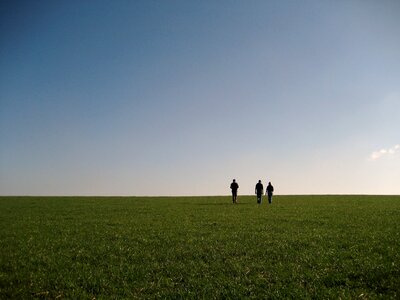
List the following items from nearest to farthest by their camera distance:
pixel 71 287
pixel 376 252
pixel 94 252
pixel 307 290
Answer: pixel 307 290 → pixel 71 287 → pixel 376 252 → pixel 94 252

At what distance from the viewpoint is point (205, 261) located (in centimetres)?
1522

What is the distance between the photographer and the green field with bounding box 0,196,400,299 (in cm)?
1184

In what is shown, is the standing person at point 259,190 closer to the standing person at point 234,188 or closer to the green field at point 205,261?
the standing person at point 234,188

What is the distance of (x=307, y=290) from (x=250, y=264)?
10.4 ft

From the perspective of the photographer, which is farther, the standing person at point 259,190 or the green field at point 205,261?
the standing person at point 259,190

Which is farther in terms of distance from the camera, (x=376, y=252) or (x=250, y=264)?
(x=376, y=252)

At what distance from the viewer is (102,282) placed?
12.8 m

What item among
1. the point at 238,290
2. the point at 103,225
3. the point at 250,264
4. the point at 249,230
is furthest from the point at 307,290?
the point at 103,225

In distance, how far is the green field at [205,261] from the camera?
11836 millimetres

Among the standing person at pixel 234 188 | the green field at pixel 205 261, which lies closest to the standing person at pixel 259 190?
the standing person at pixel 234 188

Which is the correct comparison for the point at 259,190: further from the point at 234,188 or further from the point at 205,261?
the point at 205,261

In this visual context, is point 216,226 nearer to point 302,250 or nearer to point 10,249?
point 302,250

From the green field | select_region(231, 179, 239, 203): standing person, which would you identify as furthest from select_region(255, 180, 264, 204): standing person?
the green field

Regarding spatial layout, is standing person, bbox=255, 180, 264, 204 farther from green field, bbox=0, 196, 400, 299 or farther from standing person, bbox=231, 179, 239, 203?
green field, bbox=0, 196, 400, 299
